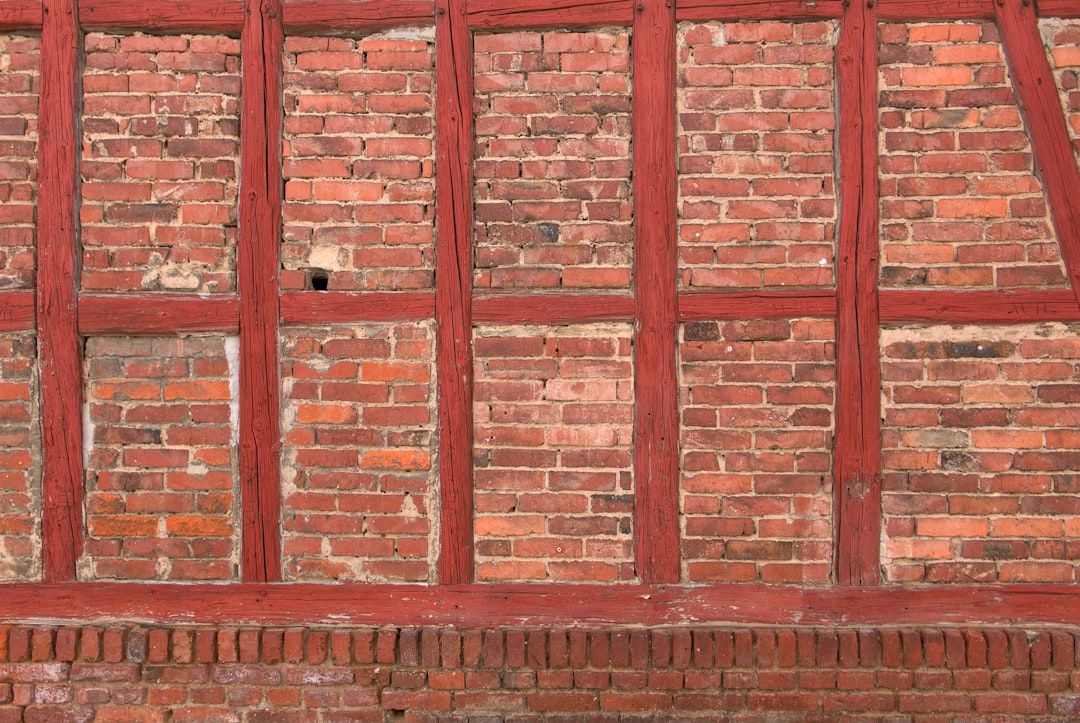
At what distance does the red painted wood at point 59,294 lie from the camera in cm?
249

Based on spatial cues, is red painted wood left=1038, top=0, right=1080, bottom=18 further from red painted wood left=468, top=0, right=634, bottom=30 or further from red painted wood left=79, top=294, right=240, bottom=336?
red painted wood left=79, top=294, right=240, bottom=336

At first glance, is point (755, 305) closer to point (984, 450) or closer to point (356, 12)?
point (984, 450)

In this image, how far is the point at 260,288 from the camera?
2494 millimetres

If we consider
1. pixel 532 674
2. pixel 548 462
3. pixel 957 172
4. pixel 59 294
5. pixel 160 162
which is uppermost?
pixel 160 162

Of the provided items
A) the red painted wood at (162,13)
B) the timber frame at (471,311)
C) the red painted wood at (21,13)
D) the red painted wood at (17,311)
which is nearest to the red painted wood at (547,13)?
the timber frame at (471,311)

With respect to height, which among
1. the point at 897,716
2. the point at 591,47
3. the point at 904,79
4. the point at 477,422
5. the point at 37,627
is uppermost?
the point at 591,47

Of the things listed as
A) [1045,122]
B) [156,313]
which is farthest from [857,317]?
[156,313]

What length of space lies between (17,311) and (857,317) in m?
2.89

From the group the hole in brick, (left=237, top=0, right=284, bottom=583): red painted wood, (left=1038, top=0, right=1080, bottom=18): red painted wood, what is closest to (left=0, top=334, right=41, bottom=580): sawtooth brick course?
(left=237, top=0, right=284, bottom=583): red painted wood

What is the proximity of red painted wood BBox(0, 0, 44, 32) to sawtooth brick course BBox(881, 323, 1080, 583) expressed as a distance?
3.15m

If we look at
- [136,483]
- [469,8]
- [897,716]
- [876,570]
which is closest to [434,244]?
[469,8]

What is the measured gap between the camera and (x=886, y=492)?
8.10 feet

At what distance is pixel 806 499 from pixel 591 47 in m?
1.74

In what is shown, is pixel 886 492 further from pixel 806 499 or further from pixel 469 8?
pixel 469 8
